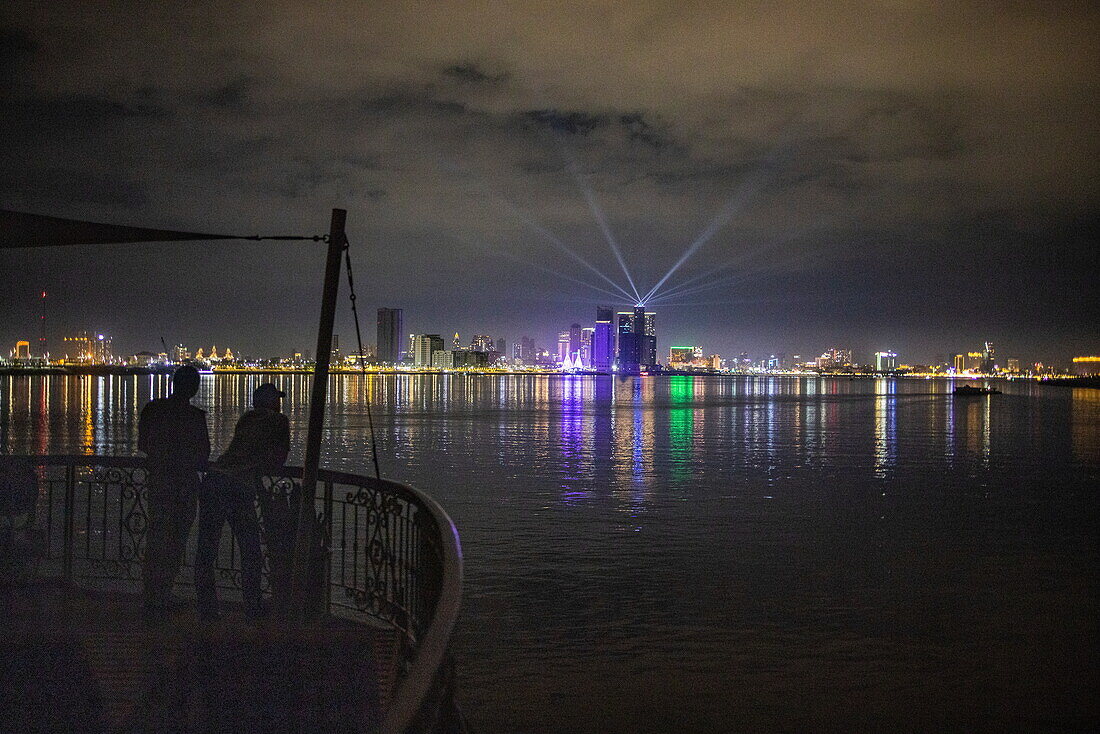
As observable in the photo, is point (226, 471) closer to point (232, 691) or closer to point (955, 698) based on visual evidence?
point (232, 691)

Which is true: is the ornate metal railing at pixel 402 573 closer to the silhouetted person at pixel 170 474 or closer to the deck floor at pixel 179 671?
the deck floor at pixel 179 671

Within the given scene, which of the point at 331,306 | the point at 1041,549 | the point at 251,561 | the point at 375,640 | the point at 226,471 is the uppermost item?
the point at 331,306

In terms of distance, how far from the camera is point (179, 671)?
6.79 m

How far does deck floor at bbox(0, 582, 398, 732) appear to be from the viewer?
19.8ft

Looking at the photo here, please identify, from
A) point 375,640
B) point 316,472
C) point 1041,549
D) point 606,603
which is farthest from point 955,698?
point 1041,549

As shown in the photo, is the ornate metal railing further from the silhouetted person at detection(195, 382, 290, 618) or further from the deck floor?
the deck floor

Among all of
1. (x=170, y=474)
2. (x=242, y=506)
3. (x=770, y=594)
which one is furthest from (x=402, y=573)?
(x=770, y=594)

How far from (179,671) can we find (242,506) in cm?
168

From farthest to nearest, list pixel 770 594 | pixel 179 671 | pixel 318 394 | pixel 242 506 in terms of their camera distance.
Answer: pixel 770 594 → pixel 242 506 → pixel 318 394 → pixel 179 671

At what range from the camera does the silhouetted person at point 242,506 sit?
26.1 ft

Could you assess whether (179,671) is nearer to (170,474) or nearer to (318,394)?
(170,474)

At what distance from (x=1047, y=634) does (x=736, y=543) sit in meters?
6.26

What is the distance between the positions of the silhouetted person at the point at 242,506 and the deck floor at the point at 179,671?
354 mm

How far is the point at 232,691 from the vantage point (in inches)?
254
